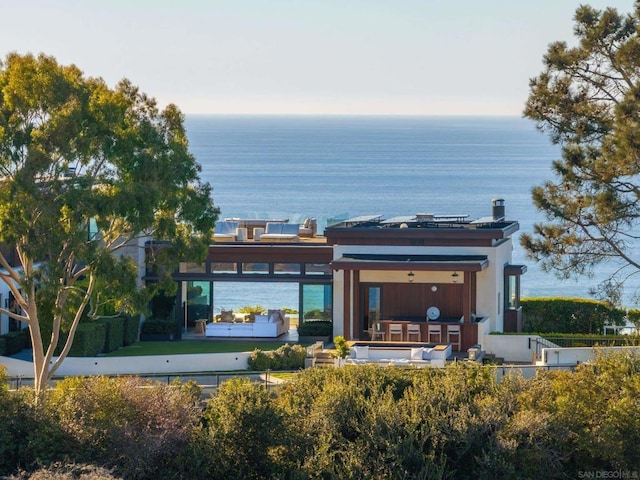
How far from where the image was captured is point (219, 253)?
38156 mm

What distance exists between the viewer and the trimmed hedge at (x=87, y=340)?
111 ft

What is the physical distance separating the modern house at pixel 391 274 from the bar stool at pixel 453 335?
0.03m

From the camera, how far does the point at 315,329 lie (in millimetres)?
36938

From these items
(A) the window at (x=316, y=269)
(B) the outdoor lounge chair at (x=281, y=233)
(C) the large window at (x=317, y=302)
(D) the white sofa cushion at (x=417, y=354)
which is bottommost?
(D) the white sofa cushion at (x=417, y=354)

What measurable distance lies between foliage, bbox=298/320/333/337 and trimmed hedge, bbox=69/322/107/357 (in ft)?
20.0

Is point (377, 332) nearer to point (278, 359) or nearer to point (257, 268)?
point (278, 359)

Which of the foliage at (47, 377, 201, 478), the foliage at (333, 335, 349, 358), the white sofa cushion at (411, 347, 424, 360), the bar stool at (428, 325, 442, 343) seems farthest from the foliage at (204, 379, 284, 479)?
the bar stool at (428, 325, 442, 343)

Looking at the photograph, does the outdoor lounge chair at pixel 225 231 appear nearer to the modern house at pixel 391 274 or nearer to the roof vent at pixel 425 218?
the modern house at pixel 391 274

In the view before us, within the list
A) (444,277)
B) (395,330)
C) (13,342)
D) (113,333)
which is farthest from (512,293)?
(13,342)

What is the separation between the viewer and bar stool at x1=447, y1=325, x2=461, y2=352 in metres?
34.9

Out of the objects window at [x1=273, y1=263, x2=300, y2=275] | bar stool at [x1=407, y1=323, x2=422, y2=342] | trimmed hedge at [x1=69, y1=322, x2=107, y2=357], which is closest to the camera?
trimmed hedge at [x1=69, y1=322, x2=107, y2=357]

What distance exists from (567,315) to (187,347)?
1180 centimetres

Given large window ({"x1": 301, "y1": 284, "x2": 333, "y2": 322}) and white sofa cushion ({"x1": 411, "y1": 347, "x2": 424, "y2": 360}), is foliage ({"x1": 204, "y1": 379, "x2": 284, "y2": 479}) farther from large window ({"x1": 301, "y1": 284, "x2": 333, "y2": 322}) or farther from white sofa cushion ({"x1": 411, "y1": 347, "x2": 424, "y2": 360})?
large window ({"x1": 301, "y1": 284, "x2": 333, "y2": 322})

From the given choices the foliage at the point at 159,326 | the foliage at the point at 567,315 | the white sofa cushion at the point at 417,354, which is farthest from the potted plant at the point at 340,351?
the foliage at the point at 567,315
